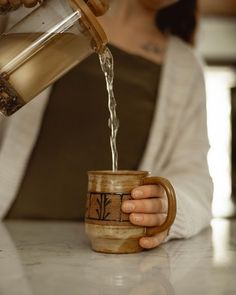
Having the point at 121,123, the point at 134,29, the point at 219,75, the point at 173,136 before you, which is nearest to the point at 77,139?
the point at 121,123

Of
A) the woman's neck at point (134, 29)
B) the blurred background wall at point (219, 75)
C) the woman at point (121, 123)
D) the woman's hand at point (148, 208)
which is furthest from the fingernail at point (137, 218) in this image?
the blurred background wall at point (219, 75)

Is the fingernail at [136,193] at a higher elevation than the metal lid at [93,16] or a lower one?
lower

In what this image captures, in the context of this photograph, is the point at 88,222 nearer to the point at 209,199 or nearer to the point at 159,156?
the point at 209,199

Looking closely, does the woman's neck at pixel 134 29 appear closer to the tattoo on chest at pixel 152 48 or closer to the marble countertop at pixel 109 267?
the tattoo on chest at pixel 152 48

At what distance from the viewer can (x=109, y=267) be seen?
0.58 metres

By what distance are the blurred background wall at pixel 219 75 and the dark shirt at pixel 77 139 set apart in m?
1.74

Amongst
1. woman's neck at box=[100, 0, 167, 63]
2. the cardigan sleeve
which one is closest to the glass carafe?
the cardigan sleeve

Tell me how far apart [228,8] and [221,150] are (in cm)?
79

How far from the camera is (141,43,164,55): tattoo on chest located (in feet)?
3.92

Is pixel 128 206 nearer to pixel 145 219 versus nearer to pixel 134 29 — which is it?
pixel 145 219

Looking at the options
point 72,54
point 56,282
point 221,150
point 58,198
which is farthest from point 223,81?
point 56,282

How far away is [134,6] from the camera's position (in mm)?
1222

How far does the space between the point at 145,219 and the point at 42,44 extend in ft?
0.83

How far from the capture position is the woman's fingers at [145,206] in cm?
64
